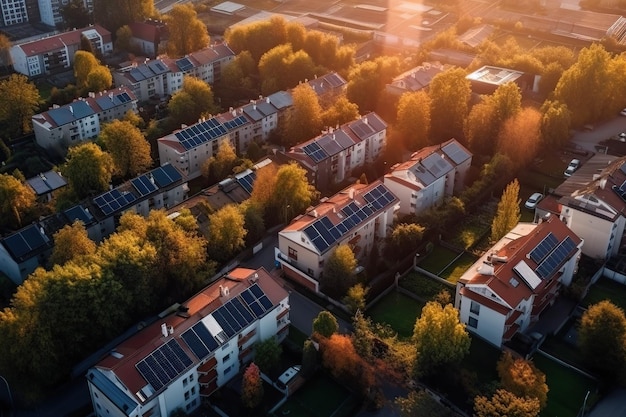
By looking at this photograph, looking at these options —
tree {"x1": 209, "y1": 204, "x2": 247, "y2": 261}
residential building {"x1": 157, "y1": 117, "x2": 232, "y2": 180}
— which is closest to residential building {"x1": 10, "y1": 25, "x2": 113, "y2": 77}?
residential building {"x1": 157, "y1": 117, "x2": 232, "y2": 180}

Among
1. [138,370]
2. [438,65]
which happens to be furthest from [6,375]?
[438,65]

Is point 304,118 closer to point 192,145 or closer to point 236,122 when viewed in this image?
point 236,122

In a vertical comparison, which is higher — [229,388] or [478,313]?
[478,313]

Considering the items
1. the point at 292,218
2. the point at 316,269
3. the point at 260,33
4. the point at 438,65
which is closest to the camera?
the point at 316,269

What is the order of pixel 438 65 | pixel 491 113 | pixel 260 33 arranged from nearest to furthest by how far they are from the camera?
pixel 491 113
pixel 438 65
pixel 260 33

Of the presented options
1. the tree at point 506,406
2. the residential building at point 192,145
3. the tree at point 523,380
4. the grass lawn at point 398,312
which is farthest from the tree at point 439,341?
the residential building at point 192,145

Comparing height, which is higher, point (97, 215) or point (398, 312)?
point (97, 215)

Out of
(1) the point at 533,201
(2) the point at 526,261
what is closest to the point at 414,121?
(1) the point at 533,201

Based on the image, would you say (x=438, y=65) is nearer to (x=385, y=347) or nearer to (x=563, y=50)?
(x=563, y=50)
